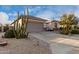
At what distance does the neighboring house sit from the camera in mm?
4156

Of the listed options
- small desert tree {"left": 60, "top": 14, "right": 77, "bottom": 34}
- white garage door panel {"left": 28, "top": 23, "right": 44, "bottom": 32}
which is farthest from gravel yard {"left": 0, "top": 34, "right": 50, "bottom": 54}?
small desert tree {"left": 60, "top": 14, "right": 77, "bottom": 34}

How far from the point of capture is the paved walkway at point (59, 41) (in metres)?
4.03

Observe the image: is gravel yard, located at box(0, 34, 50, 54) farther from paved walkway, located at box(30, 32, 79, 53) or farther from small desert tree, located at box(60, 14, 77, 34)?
small desert tree, located at box(60, 14, 77, 34)

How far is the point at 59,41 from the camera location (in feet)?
13.6

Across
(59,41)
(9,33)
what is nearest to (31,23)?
(9,33)

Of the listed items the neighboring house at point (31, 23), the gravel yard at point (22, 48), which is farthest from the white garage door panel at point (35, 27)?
the gravel yard at point (22, 48)

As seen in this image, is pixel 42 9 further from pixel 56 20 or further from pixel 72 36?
pixel 72 36

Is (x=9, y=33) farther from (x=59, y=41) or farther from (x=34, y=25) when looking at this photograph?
(x=59, y=41)

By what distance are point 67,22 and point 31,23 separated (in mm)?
696

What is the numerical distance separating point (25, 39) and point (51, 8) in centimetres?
77

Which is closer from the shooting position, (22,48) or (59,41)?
(22,48)

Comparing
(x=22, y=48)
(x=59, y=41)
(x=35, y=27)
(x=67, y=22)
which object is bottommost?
(x=22, y=48)

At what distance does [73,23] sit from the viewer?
162 inches
